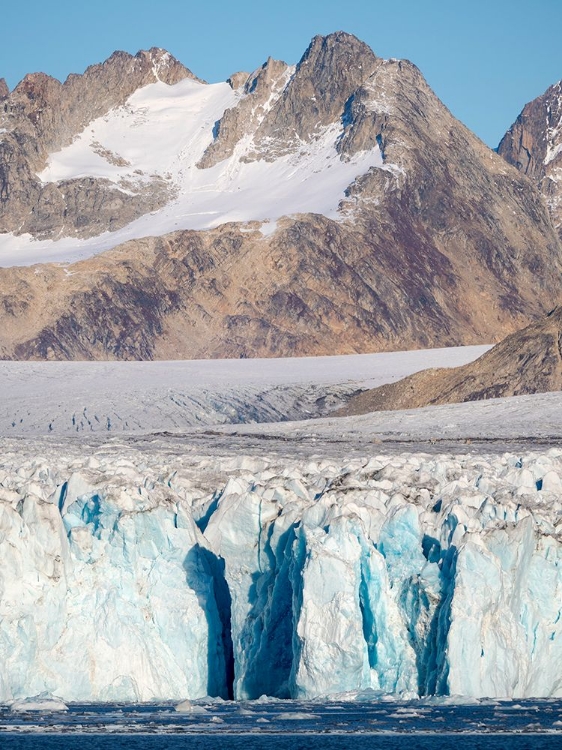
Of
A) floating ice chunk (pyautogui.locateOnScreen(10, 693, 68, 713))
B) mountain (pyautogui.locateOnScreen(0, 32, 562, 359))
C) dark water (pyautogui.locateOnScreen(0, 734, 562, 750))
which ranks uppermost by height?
mountain (pyautogui.locateOnScreen(0, 32, 562, 359))

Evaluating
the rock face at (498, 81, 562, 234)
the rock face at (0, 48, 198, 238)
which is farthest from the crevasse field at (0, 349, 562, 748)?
the rock face at (498, 81, 562, 234)

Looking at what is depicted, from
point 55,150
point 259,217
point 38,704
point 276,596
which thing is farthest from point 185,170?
point 38,704

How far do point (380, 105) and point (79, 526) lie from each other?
11920 cm

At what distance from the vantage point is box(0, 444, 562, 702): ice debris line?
15250 mm

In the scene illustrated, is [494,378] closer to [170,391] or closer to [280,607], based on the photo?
[170,391]

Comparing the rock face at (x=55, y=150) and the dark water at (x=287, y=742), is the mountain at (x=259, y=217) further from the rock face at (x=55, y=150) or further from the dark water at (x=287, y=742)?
the dark water at (x=287, y=742)

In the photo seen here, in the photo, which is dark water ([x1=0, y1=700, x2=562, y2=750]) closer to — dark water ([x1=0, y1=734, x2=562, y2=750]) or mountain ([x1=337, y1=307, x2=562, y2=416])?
dark water ([x1=0, y1=734, x2=562, y2=750])

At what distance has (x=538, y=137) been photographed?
169125mm

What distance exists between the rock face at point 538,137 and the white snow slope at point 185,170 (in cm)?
3718

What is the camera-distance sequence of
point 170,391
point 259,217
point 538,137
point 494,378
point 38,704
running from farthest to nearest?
point 538,137
point 259,217
point 170,391
point 494,378
point 38,704

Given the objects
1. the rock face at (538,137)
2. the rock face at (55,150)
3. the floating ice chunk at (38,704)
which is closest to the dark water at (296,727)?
the floating ice chunk at (38,704)

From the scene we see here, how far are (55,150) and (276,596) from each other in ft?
430

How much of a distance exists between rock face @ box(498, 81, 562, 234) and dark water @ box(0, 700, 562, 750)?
153 meters

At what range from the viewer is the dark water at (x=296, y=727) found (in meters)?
13.0
